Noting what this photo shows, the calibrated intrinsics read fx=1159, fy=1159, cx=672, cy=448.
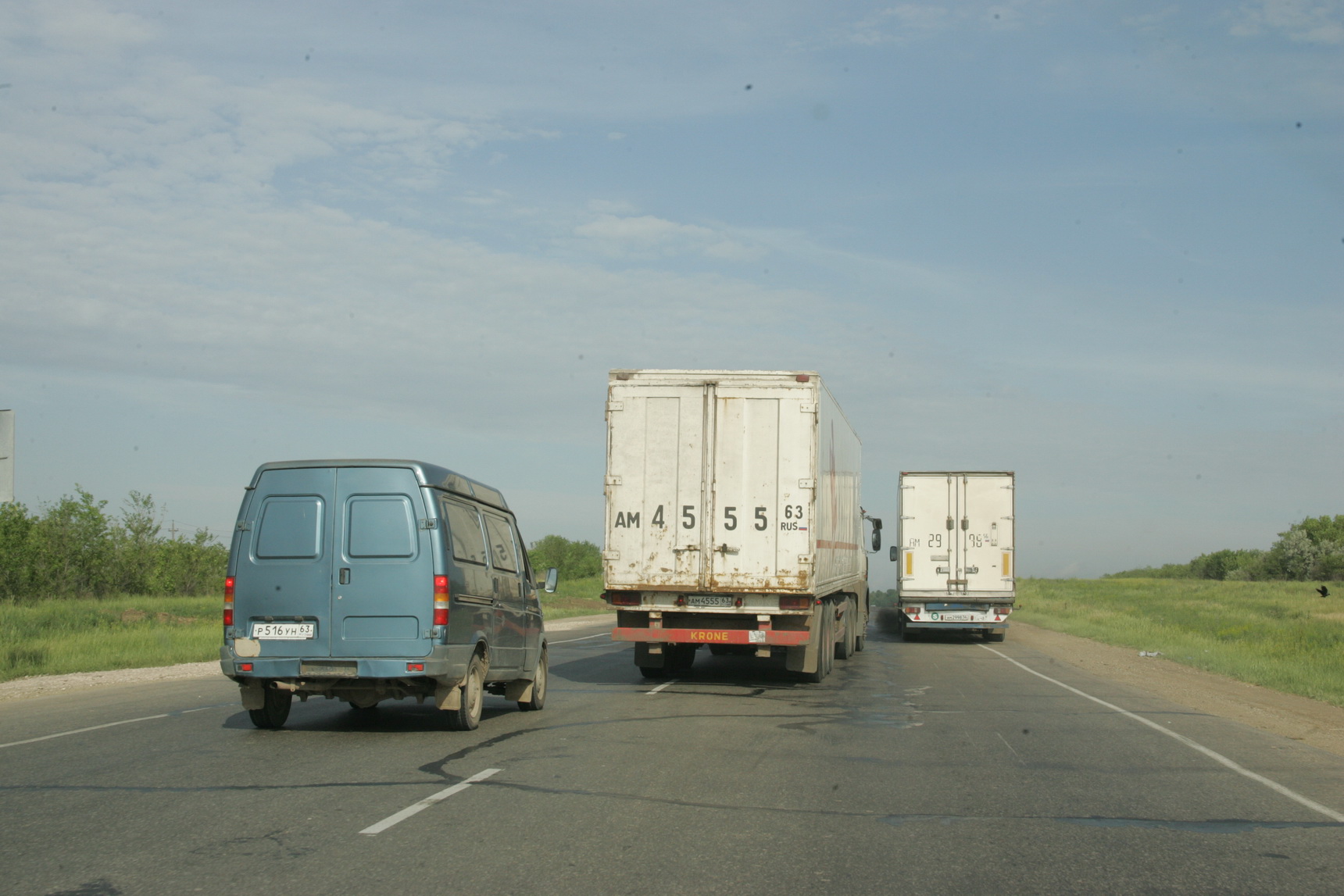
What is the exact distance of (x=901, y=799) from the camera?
25.4 feet

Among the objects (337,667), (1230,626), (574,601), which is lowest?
(574,601)

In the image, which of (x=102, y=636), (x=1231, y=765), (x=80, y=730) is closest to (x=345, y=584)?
(x=80, y=730)

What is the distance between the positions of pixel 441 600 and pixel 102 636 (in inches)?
704

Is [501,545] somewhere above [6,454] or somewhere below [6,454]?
below

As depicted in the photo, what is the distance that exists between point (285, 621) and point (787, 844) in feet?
18.1

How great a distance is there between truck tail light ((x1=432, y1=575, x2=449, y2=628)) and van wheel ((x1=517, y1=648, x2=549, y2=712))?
9.41ft

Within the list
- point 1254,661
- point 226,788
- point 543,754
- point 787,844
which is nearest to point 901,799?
point 787,844

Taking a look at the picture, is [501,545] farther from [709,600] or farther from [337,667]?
[709,600]

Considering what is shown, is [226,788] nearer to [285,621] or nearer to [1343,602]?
A: [285,621]

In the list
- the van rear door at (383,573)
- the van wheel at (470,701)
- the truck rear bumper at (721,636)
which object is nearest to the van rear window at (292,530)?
the van rear door at (383,573)

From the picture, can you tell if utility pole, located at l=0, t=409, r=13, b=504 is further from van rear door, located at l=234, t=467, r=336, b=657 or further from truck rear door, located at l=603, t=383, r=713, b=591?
van rear door, located at l=234, t=467, r=336, b=657

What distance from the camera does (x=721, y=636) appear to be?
15.4 meters

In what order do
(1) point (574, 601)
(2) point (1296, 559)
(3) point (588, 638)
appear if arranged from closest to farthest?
(3) point (588, 638) < (1) point (574, 601) < (2) point (1296, 559)

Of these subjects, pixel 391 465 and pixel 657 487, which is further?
pixel 657 487
